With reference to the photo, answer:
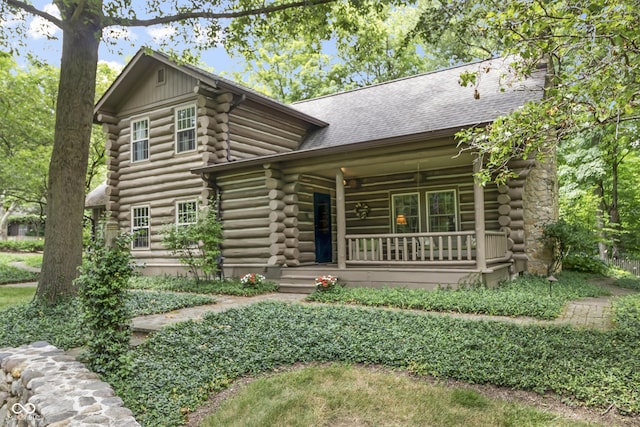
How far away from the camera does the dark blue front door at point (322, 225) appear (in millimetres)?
12727

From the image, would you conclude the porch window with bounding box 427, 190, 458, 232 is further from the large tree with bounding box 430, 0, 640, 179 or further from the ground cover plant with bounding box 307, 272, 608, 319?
the large tree with bounding box 430, 0, 640, 179

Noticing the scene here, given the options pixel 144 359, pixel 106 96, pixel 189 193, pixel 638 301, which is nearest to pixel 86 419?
pixel 144 359

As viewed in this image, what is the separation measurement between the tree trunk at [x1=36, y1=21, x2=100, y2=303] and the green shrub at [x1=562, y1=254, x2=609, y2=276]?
13.2 m

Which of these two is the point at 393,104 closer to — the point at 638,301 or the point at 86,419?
the point at 638,301

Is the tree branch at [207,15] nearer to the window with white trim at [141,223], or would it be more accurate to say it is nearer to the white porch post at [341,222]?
the white porch post at [341,222]

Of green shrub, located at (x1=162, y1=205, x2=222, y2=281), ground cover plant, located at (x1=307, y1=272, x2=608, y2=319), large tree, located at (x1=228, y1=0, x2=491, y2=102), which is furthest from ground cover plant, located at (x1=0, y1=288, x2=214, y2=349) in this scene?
large tree, located at (x1=228, y1=0, x2=491, y2=102)

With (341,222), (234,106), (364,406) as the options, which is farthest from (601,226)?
(364,406)

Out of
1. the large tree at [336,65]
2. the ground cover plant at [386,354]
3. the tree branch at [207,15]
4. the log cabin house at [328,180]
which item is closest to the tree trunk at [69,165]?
the tree branch at [207,15]

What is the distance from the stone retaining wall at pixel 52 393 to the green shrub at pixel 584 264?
1302 cm

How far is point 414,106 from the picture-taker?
12.9m

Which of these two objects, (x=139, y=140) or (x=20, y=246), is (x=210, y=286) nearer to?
(x=139, y=140)

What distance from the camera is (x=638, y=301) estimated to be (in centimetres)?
737

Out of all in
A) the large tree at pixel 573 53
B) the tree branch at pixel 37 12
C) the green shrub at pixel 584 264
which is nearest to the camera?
the large tree at pixel 573 53

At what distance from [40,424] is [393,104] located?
12491mm
